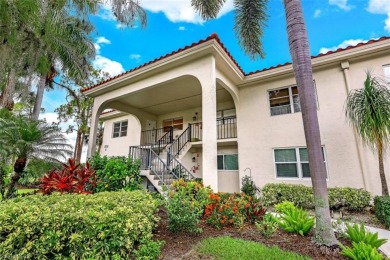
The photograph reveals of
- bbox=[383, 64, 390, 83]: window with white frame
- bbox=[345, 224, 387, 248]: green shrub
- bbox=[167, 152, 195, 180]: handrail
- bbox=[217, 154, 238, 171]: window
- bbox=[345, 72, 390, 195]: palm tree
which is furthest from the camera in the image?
bbox=[217, 154, 238, 171]: window

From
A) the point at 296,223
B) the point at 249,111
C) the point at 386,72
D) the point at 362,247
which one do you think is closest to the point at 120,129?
the point at 249,111

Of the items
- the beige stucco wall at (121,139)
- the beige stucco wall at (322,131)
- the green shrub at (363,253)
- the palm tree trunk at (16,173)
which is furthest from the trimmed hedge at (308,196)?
the beige stucco wall at (121,139)

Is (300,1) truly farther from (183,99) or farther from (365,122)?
(183,99)

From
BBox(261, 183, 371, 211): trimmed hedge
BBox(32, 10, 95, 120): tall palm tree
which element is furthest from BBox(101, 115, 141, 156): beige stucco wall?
BBox(261, 183, 371, 211): trimmed hedge

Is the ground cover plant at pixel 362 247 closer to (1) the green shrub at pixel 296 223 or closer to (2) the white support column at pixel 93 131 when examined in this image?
(1) the green shrub at pixel 296 223

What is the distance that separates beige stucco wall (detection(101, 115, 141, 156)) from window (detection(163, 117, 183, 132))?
2.01m

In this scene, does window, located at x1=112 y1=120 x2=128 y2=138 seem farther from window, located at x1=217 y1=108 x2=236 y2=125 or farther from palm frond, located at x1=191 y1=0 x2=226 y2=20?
palm frond, located at x1=191 y1=0 x2=226 y2=20

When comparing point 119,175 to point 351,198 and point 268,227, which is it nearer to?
point 268,227

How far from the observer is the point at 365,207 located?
22.7 feet

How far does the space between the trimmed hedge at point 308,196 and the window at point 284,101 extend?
3.62 meters

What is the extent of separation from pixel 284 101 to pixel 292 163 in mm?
3091

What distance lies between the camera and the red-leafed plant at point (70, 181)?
6148mm

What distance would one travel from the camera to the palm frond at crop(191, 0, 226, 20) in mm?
7027

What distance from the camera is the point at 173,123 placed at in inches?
573
